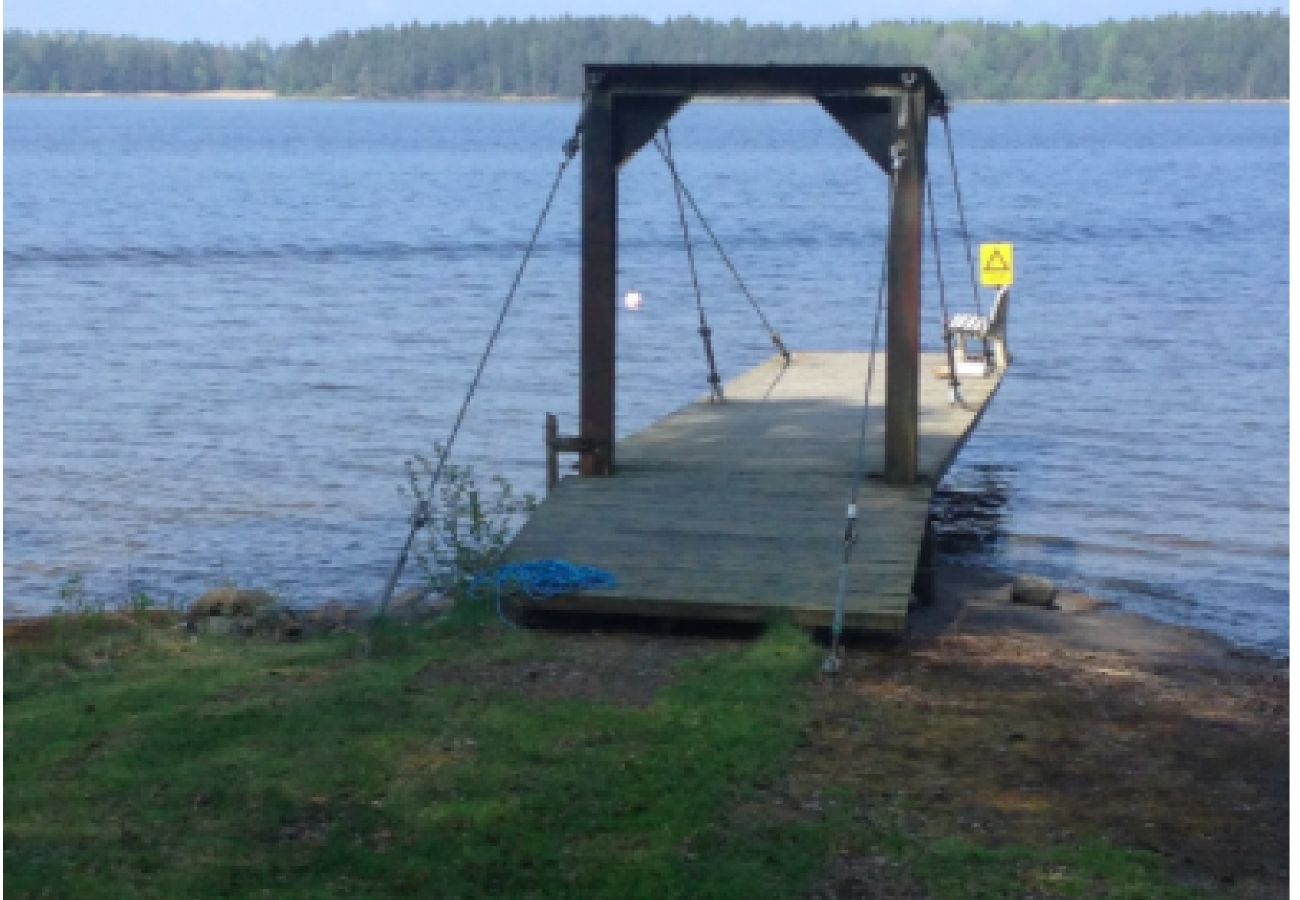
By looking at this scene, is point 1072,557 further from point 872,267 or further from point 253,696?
point 872,267

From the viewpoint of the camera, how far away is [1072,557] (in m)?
16.8

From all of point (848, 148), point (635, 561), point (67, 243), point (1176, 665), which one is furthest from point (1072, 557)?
point (848, 148)

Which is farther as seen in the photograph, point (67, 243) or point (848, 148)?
point (848, 148)

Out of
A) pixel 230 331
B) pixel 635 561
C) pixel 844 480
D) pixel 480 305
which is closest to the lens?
pixel 635 561

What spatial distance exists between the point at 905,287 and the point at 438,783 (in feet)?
21.1

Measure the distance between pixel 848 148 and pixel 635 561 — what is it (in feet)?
393

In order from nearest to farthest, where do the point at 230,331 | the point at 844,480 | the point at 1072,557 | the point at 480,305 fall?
1. the point at 844,480
2. the point at 1072,557
3. the point at 230,331
4. the point at 480,305

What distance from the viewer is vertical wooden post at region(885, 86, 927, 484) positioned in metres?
13.3

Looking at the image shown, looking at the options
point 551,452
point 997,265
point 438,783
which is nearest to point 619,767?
point 438,783

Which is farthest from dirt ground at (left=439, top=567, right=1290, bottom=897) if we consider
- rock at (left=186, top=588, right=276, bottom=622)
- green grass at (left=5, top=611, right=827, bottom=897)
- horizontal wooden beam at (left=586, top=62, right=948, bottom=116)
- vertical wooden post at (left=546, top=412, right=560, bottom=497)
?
horizontal wooden beam at (left=586, top=62, right=948, bottom=116)

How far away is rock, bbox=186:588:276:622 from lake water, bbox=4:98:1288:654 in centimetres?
216

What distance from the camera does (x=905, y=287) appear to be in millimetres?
13508

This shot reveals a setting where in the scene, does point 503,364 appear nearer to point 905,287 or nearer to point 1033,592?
point 1033,592

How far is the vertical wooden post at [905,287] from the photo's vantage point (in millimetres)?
13320
